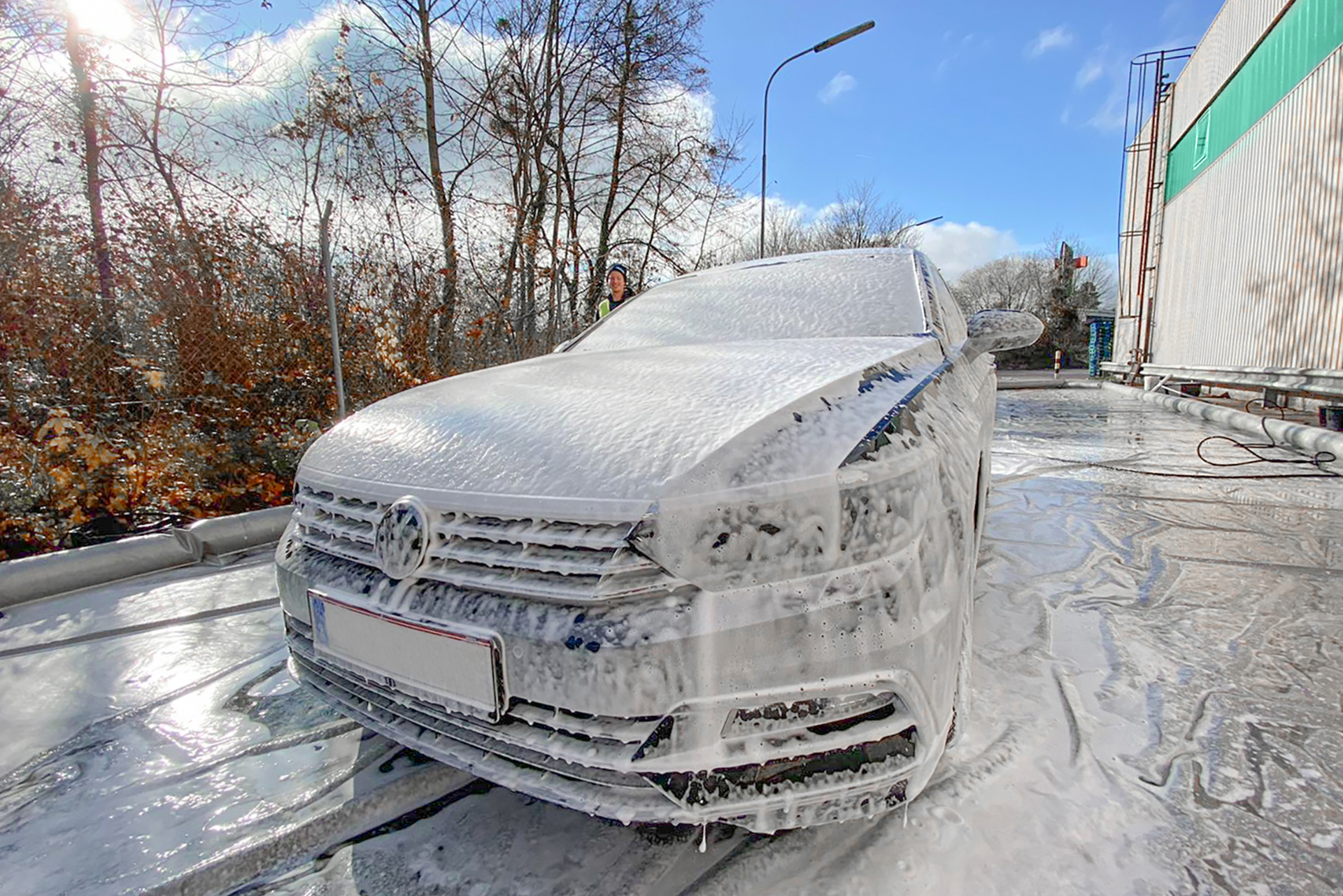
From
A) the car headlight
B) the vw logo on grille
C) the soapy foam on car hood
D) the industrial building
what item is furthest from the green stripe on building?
the vw logo on grille

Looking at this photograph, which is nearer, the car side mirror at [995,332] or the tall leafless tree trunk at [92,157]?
the car side mirror at [995,332]

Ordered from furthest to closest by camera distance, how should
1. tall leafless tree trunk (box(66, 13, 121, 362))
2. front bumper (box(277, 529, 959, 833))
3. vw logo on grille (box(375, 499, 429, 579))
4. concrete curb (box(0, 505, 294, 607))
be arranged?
tall leafless tree trunk (box(66, 13, 121, 362)) < concrete curb (box(0, 505, 294, 607)) < vw logo on grille (box(375, 499, 429, 579)) < front bumper (box(277, 529, 959, 833))

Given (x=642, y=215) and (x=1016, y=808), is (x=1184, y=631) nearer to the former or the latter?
(x=1016, y=808)

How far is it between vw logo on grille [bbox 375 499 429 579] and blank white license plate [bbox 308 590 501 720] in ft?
0.33

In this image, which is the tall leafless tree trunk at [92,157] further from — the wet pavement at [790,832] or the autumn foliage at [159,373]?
the wet pavement at [790,832]

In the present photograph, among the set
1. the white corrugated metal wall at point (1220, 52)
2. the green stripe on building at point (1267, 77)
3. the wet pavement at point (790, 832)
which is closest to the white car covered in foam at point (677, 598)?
the wet pavement at point (790, 832)

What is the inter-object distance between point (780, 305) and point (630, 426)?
132cm

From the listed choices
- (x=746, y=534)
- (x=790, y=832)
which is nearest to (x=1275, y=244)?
(x=790, y=832)

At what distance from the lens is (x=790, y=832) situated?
132 centimetres

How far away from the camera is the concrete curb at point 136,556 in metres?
2.76

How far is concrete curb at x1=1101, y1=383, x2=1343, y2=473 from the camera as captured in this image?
5363 millimetres

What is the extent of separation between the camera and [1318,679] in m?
1.86

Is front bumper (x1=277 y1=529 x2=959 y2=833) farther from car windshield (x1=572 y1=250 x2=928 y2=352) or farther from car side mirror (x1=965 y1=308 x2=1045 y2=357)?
car side mirror (x1=965 y1=308 x2=1045 y2=357)

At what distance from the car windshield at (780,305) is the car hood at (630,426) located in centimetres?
25
